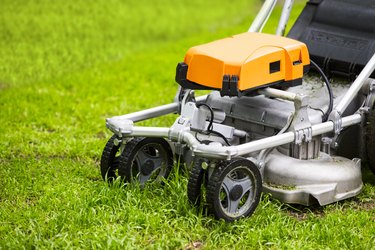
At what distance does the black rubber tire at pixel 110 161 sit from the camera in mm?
3933

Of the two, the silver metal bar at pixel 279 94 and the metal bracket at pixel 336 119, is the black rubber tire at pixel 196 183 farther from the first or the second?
the metal bracket at pixel 336 119

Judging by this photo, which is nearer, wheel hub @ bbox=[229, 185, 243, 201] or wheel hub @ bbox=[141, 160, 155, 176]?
wheel hub @ bbox=[229, 185, 243, 201]

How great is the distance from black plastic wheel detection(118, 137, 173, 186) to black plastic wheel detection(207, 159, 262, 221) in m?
0.47

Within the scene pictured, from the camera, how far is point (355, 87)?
13.1ft

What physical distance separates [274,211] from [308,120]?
494 millimetres

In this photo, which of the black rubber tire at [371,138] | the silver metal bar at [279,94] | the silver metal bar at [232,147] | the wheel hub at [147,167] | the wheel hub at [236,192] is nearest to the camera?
the silver metal bar at [232,147]

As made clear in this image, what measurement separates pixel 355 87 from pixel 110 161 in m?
1.35

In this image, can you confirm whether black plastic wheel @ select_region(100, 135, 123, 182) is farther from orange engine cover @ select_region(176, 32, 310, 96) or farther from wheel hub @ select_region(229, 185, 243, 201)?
wheel hub @ select_region(229, 185, 243, 201)

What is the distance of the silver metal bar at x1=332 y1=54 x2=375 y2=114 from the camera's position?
3.95 m

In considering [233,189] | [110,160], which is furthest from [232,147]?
[110,160]

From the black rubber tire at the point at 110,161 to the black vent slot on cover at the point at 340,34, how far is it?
52.9 inches

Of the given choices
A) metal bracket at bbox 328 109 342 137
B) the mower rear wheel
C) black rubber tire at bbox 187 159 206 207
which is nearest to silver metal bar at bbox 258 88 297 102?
metal bracket at bbox 328 109 342 137

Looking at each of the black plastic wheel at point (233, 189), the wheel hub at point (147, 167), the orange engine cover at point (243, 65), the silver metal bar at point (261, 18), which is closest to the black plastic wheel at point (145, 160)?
the wheel hub at point (147, 167)

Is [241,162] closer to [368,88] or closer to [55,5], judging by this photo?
[368,88]
